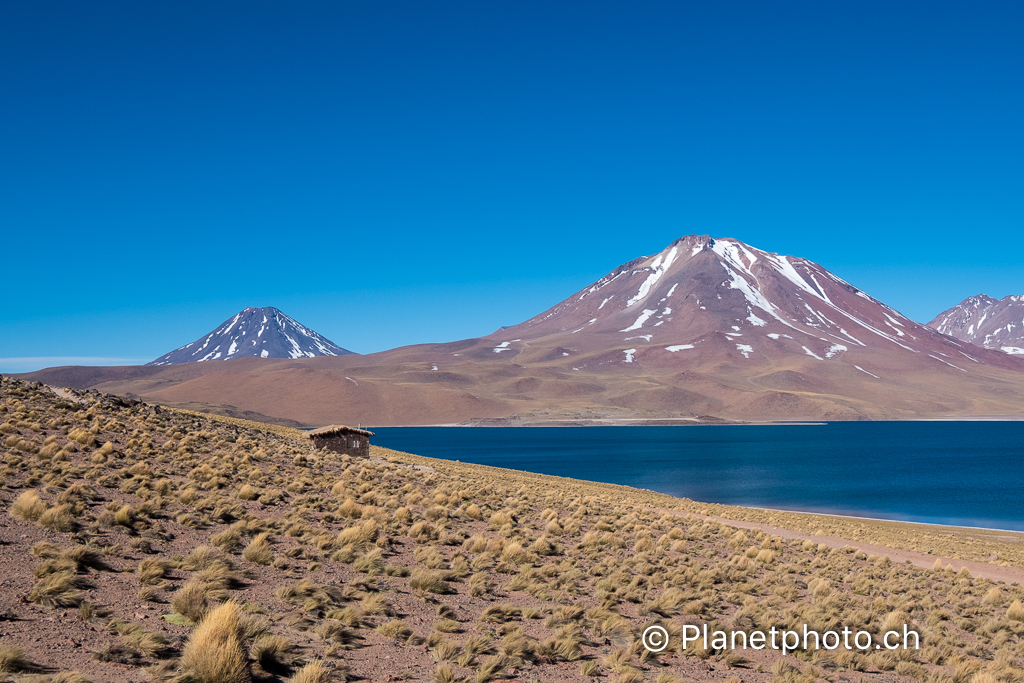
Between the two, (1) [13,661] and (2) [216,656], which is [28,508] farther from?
(2) [216,656]

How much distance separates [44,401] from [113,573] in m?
15.3

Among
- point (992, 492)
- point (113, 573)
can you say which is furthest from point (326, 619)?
point (992, 492)

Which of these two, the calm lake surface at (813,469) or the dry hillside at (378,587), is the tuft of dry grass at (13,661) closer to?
the dry hillside at (378,587)

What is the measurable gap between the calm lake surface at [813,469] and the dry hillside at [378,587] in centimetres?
2999

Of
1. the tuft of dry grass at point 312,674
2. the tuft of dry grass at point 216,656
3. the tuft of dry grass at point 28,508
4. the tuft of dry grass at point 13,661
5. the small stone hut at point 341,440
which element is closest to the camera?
the tuft of dry grass at point 13,661

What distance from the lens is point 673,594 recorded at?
441 inches

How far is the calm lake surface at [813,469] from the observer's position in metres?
44.4

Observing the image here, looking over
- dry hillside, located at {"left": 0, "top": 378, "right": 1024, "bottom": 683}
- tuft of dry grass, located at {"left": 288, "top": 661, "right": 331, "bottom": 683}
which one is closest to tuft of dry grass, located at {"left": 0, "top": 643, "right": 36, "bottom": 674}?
dry hillside, located at {"left": 0, "top": 378, "right": 1024, "bottom": 683}

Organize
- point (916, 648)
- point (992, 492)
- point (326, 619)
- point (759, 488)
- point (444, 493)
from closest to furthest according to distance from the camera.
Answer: point (326, 619) → point (916, 648) → point (444, 493) → point (992, 492) → point (759, 488)

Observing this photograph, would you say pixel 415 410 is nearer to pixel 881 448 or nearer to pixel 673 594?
pixel 881 448

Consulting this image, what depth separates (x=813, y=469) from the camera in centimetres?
7019

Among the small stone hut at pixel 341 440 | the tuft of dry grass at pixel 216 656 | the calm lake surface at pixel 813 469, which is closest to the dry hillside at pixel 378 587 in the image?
the tuft of dry grass at pixel 216 656

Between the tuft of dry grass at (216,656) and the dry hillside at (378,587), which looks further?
the dry hillside at (378,587)

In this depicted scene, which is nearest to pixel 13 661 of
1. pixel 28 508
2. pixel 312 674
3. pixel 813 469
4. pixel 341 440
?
pixel 312 674
